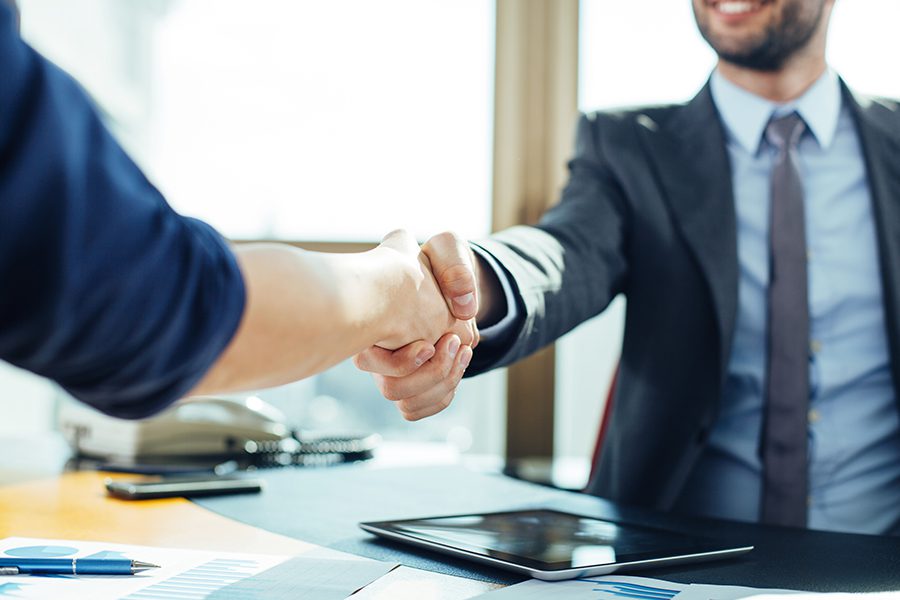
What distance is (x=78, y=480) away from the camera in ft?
4.08

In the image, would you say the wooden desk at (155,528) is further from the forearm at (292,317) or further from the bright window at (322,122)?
the bright window at (322,122)

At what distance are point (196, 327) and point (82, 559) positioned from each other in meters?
0.26

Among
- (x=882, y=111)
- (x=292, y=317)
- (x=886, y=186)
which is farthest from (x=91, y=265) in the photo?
(x=882, y=111)

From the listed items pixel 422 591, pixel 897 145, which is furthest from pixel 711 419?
pixel 422 591

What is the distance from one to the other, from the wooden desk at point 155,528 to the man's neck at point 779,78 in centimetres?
119

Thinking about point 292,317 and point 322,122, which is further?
point 322,122

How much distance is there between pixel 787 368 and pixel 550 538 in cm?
77

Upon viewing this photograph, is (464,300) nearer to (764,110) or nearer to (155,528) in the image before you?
(155,528)

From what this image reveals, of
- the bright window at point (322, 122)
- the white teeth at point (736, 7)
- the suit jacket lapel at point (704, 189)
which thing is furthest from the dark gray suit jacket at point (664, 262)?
the bright window at point (322, 122)

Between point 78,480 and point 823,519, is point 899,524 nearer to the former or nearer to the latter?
point 823,519

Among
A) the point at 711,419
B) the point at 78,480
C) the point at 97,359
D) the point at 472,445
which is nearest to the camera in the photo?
the point at 97,359

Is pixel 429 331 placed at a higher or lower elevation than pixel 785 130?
lower

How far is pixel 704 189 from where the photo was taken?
151 cm

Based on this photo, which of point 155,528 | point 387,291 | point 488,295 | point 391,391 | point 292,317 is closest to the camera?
point 292,317
